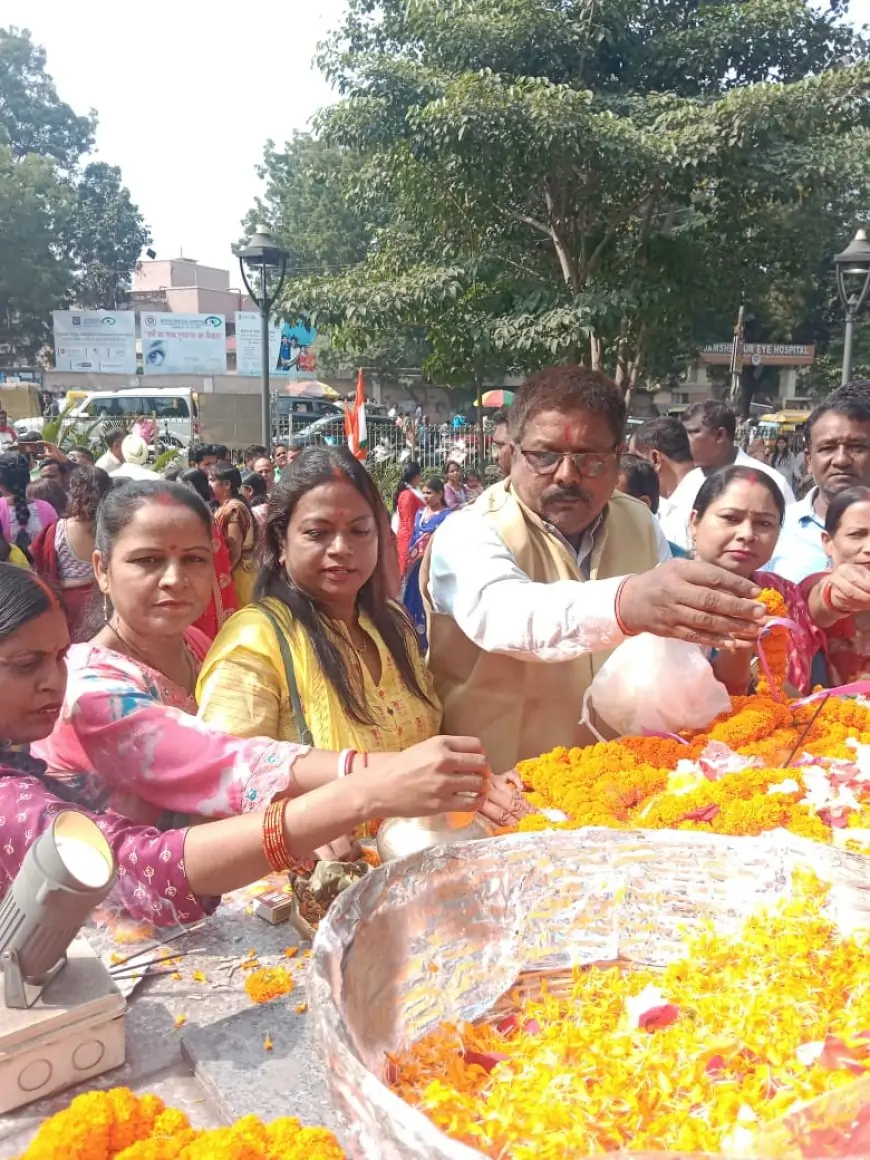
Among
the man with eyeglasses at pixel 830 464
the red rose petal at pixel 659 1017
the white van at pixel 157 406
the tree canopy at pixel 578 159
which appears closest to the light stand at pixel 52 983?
the red rose petal at pixel 659 1017

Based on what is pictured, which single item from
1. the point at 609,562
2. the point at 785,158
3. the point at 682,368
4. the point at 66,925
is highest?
the point at 785,158

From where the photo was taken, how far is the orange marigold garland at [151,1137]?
991mm

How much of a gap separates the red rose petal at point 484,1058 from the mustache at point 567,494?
4.87ft

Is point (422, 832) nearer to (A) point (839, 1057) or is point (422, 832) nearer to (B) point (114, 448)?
(A) point (839, 1057)

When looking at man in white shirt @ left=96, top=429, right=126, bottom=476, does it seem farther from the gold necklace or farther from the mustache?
the mustache

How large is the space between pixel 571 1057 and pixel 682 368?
26.2m

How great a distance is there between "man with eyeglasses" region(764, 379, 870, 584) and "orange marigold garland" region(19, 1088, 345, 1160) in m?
2.91

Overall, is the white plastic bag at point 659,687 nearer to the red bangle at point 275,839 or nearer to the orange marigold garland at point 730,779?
the orange marigold garland at point 730,779

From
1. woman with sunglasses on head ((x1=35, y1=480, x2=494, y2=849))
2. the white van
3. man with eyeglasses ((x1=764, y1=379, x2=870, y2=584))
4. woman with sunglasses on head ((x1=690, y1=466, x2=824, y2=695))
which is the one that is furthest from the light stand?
the white van

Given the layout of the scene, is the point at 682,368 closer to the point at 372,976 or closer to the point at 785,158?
the point at 785,158

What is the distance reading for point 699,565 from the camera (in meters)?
1.55

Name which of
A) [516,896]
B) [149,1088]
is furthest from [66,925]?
[516,896]

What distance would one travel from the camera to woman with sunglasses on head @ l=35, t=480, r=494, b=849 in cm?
165

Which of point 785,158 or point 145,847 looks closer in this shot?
point 145,847
